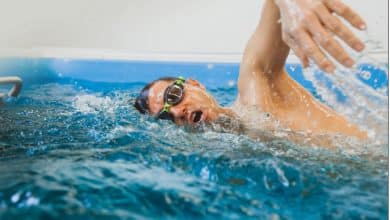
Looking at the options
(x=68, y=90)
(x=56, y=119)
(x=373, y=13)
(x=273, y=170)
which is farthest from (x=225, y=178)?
(x=373, y=13)

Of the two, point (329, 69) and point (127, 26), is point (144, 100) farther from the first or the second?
point (127, 26)

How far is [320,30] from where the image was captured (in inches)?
41.4

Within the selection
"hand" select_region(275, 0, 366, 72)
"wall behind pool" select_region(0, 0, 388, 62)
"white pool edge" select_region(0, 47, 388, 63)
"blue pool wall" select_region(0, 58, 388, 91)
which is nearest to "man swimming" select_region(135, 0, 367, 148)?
"hand" select_region(275, 0, 366, 72)

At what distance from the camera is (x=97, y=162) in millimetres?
1372

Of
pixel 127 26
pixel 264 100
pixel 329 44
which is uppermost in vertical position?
pixel 329 44

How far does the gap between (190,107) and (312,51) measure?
81 cm

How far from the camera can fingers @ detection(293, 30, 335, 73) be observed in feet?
3.38

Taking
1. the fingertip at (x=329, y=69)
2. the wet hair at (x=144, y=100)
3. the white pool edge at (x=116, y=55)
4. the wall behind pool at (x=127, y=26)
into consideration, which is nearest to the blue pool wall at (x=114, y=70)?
the white pool edge at (x=116, y=55)

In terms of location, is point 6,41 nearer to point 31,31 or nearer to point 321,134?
point 31,31

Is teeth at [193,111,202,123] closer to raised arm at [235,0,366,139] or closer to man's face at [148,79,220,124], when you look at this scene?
man's face at [148,79,220,124]

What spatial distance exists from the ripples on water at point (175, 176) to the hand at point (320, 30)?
326mm

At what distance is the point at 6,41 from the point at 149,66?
3.72 ft

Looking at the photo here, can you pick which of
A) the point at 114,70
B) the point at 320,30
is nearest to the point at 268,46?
the point at 320,30

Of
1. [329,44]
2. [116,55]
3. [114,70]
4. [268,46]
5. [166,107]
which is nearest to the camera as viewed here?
[329,44]
